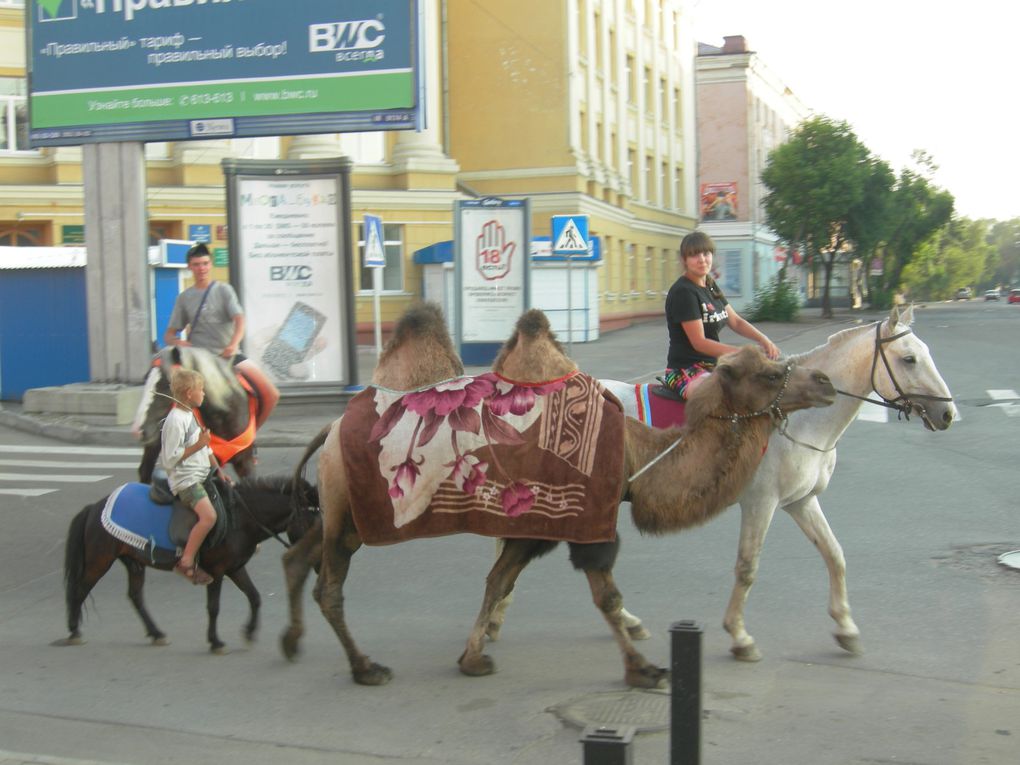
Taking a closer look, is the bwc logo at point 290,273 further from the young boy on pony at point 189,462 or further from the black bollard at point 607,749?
the black bollard at point 607,749

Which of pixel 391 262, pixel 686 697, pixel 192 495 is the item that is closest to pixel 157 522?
pixel 192 495

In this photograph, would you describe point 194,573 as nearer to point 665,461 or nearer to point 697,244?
point 665,461

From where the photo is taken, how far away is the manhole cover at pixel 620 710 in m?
5.14

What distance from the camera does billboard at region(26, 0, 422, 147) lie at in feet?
55.0

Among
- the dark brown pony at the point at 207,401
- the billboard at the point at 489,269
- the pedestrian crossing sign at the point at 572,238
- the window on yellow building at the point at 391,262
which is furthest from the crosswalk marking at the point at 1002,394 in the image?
the window on yellow building at the point at 391,262

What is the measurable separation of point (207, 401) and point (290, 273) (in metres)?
10.3

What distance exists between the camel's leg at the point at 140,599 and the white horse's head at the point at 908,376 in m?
4.13

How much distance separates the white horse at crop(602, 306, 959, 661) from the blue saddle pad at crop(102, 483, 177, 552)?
255cm

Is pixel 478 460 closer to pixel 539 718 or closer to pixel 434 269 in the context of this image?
pixel 539 718

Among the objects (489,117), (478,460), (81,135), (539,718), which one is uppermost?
(489,117)

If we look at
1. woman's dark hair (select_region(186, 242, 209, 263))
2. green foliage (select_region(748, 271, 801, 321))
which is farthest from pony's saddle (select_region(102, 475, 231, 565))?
green foliage (select_region(748, 271, 801, 321))

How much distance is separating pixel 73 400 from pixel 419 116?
6.27 metres

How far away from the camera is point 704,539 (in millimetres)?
9023

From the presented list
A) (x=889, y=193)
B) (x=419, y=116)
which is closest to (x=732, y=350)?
(x=419, y=116)
